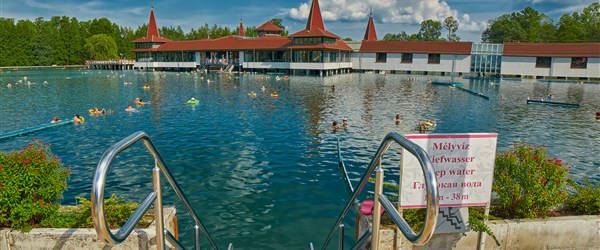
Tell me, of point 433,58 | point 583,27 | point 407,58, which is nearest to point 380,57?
point 407,58

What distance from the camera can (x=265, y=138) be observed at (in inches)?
781

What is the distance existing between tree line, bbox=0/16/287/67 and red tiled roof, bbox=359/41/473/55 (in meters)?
67.1

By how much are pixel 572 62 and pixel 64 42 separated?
121 metres

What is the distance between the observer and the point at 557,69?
64.2m

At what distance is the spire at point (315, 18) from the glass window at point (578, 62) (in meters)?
43.3

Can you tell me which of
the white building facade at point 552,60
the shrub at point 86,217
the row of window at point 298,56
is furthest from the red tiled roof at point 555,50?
the shrub at point 86,217

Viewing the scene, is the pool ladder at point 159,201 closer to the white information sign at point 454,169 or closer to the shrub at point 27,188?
the white information sign at point 454,169

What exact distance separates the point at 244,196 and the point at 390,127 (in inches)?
529

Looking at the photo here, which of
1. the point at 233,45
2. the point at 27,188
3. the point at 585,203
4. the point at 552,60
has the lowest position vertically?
the point at 585,203

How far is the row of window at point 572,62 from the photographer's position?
205 feet

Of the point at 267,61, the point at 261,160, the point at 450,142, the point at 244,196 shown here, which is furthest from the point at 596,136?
the point at 267,61

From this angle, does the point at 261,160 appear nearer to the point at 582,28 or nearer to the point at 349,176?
the point at 349,176

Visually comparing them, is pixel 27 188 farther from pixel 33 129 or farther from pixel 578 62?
pixel 578 62

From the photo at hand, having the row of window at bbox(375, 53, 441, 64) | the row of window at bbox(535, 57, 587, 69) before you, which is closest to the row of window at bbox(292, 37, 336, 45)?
the row of window at bbox(375, 53, 441, 64)
